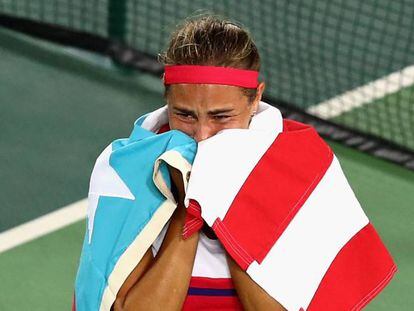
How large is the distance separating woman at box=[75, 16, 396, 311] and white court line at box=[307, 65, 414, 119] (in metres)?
3.69

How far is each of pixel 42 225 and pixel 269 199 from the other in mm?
2857

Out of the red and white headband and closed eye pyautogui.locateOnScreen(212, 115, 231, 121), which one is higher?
the red and white headband

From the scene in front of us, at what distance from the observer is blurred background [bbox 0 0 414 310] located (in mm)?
5777

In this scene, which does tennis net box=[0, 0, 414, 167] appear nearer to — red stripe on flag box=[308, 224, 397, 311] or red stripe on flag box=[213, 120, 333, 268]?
red stripe on flag box=[308, 224, 397, 311]

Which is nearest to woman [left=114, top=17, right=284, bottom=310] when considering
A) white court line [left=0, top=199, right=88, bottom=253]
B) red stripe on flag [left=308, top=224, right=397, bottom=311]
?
red stripe on flag [left=308, top=224, right=397, bottom=311]

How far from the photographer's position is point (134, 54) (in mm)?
7680

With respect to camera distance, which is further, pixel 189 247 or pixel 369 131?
pixel 369 131

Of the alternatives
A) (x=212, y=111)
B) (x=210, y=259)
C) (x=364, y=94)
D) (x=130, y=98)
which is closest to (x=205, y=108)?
(x=212, y=111)

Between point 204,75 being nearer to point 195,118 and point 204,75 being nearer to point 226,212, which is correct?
point 195,118

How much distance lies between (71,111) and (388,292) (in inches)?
97.5

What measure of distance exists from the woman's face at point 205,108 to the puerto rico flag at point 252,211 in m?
0.07

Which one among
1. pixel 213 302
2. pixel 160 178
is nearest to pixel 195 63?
pixel 160 178

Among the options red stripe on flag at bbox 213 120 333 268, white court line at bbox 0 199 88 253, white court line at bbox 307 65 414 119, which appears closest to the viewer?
red stripe on flag at bbox 213 120 333 268

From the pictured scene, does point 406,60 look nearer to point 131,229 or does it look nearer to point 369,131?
point 369,131
